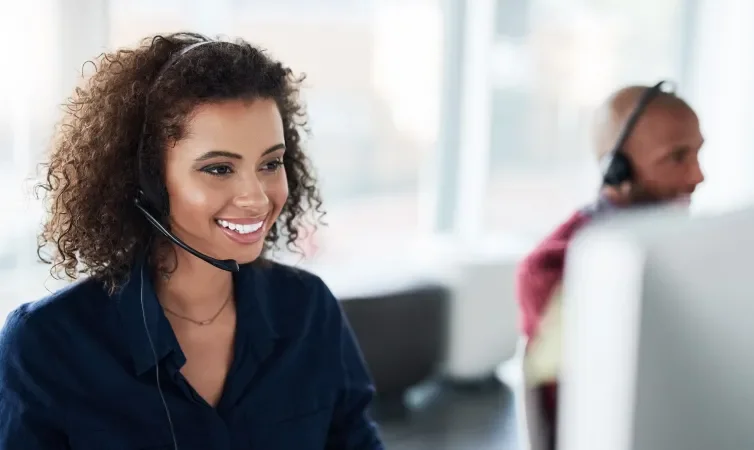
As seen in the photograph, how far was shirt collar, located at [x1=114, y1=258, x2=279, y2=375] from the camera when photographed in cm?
120

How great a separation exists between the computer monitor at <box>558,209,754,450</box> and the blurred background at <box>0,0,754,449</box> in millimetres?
2076

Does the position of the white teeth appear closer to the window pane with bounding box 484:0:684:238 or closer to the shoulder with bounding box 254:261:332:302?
the shoulder with bounding box 254:261:332:302

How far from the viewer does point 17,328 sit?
1.16 meters

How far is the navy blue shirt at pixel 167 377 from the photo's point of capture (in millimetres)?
1146

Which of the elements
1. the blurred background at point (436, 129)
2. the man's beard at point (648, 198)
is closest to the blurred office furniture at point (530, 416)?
the man's beard at point (648, 198)

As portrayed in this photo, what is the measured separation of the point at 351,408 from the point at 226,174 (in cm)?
44

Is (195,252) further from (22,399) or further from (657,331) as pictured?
(657,331)

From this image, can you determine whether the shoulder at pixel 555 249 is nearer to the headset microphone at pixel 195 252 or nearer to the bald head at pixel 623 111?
the bald head at pixel 623 111

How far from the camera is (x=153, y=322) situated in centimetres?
122

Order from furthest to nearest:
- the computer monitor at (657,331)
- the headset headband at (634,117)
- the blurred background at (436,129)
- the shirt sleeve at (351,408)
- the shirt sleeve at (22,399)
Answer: the blurred background at (436,129) < the headset headband at (634,117) < the shirt sleeve at (351,408) < the shirt sleeve at (22,399) < the computer monitor at (657,331)

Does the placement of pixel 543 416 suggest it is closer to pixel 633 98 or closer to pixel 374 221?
pixel 633 98

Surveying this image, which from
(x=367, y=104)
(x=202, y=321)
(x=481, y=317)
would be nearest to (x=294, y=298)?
(x=202, y=321)

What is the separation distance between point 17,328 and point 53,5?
5.25 feet

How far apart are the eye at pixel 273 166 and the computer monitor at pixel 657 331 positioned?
2.43 feet
